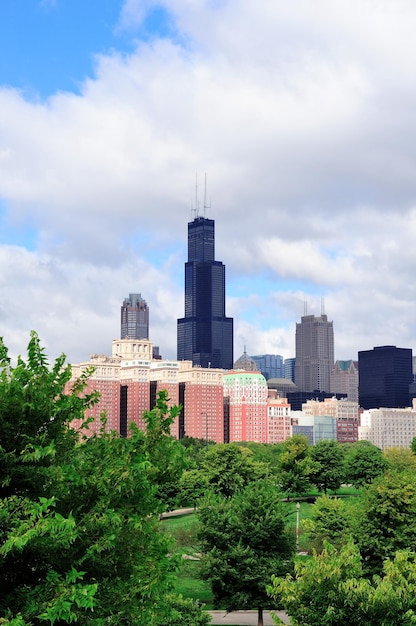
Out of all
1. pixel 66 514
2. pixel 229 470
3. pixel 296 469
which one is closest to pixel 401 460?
pixel 296 469

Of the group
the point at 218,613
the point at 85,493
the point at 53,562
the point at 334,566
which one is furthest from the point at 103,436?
the point at 218,613

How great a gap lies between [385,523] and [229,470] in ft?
163

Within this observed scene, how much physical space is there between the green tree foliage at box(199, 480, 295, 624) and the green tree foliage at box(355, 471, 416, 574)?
15.3ft

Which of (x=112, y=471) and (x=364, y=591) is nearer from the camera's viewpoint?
(x=112, y=471)

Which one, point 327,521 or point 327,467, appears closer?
point 327,521

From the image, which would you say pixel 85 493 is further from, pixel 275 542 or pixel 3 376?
pixel 275 542

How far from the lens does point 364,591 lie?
23.3 meters

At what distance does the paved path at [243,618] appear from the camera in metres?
47.8

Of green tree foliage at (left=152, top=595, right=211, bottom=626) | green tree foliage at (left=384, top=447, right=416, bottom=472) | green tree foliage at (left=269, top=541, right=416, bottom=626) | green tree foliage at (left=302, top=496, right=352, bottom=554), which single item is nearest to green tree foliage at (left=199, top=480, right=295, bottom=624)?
green tree foliage at (left=152, top=595, right=211, bottom=626)

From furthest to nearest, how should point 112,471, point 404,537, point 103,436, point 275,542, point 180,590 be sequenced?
point 180,590
point 275,542
point 404,537
point 103,436
point 112,471

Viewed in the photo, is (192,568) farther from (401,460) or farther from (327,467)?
(327,467)

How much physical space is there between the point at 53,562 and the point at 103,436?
12.1ft

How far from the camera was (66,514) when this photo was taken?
1639 cm

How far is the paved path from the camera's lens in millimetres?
47812
